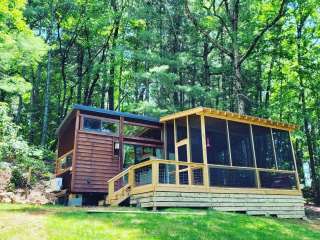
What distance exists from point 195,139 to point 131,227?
303 inches

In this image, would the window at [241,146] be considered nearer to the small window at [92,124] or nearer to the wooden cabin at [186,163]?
the wooden cabin at [186,163]

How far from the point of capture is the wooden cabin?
12406 millimetres

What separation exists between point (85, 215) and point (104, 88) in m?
19.9

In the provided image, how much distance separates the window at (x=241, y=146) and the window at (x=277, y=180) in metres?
1.24

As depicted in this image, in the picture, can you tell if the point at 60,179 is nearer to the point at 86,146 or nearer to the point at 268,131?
the point at 86,146

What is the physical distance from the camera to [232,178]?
524 inches

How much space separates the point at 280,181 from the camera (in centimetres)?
1467

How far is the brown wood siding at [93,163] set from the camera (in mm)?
14328

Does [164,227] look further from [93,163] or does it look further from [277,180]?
[277,180]

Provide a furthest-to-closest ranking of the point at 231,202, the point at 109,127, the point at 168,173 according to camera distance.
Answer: the point at 109,127 → the point at 168,173 → the point at 231,202

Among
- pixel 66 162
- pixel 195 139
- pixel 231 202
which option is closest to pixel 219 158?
pixel 195 139

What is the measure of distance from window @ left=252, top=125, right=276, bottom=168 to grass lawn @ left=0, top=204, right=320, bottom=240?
524cm

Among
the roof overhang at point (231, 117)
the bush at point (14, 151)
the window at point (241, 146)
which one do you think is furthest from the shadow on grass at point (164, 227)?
the bush at point (14, 151)

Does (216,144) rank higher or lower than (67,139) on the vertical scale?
lower
